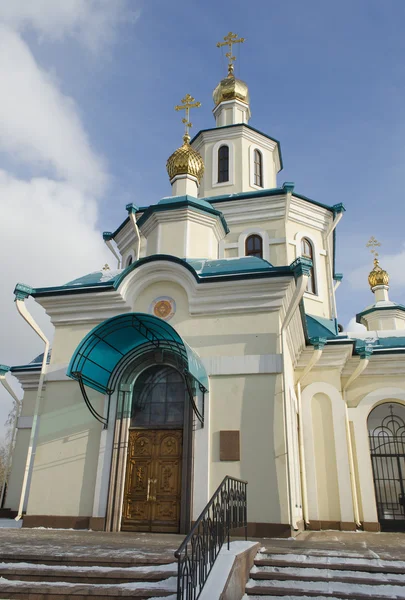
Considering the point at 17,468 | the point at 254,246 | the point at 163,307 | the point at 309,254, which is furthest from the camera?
the point at 309,254

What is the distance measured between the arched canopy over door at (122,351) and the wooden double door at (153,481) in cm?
71

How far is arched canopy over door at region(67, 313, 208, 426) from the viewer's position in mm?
8070

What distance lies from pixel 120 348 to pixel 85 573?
14.4 feet

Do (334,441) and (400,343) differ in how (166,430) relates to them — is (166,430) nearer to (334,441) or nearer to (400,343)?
(334,441)

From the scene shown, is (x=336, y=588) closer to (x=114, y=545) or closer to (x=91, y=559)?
(x=91, y=559)

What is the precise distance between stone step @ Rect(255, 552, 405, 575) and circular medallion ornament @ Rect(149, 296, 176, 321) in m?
4.57

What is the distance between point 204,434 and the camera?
821cm

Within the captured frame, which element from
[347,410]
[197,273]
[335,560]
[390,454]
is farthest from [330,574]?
[390,454]

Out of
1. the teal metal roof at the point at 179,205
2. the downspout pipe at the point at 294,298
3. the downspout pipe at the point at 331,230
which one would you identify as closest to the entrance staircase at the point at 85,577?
the downspout pipe at the point at 294,298

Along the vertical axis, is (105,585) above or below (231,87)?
below

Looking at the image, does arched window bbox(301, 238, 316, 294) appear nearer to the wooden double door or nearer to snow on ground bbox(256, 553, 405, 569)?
the wooden double door

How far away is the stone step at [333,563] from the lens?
525 centimetres

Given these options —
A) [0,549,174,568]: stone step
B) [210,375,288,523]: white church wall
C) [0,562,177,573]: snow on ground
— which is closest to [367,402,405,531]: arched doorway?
[210,375,288,523]: white church wall

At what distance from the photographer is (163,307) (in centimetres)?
933
